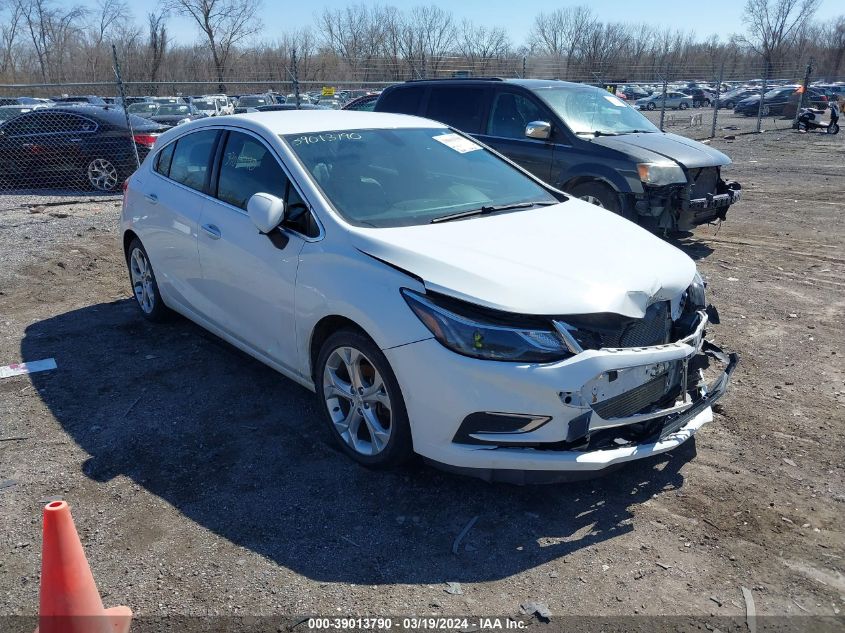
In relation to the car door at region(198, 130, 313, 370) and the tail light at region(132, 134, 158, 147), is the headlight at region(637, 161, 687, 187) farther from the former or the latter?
the tail light at region(132, 134, 158, 147)

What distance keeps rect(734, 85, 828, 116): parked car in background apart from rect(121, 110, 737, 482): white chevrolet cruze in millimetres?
28249

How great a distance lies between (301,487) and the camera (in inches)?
140

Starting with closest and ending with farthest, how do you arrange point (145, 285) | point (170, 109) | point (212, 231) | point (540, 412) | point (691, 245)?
1. point (540, 412)
2. point (212, 231)
3. point (145, 285)
4. point (691, 245)
5. point (170, 109)

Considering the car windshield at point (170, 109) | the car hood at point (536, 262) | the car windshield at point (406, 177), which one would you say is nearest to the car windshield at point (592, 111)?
the car windshield at point (406, 177)

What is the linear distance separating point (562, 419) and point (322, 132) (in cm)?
243

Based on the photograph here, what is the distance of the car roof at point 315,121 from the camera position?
439 cm

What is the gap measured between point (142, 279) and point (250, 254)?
2.14 meters

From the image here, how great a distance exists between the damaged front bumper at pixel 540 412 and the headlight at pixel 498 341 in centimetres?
5

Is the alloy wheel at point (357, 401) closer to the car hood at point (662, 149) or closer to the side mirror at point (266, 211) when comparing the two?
the side mirror at point (266, 211)

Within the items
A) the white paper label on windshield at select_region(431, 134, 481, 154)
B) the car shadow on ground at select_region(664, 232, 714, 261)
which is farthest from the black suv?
the white paper label on windshield at select_region(431, 134, 481, 154)

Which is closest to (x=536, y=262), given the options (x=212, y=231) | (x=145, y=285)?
(x=212, y=231)

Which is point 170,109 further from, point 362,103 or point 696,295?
point 696,295

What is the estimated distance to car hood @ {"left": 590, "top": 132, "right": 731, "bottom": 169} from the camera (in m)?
7.70

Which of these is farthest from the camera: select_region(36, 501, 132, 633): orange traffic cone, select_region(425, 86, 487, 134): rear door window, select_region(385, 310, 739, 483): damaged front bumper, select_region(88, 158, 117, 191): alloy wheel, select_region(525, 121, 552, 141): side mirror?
select_region(88, 158, 117, 191): alloy wheel
